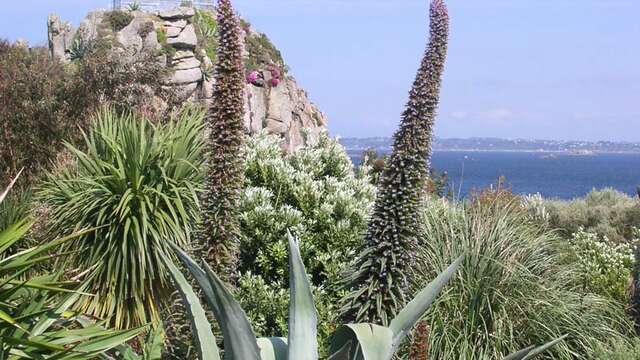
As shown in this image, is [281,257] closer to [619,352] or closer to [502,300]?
[502,300]

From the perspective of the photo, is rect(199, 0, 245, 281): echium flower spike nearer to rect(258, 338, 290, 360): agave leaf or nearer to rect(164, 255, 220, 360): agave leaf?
rect(258, 338, 290, 360): agave leaf

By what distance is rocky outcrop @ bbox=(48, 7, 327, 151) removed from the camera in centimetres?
3544

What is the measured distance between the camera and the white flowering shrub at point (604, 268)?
28.2ft

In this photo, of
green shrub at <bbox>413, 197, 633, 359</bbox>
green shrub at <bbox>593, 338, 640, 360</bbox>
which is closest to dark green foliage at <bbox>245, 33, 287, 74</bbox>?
green shrub at <bbox>413, 197, 633, 359</bbox>

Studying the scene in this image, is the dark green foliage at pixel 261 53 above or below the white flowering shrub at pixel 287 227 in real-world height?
above

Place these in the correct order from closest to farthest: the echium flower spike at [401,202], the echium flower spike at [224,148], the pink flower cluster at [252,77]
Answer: the echium flower spike at [401,202] → the echium flower spike at [224,148] → the pink flower cluster at [252,77]

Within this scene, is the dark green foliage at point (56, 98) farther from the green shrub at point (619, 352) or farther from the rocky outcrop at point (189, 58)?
the rocky outcrop at point (189, 58)

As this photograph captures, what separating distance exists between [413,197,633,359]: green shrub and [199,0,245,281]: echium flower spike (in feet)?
6.99

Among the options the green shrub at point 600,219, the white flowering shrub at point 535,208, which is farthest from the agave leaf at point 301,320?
the green shrub at point 600,219

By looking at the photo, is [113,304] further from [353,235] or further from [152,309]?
[353,235]

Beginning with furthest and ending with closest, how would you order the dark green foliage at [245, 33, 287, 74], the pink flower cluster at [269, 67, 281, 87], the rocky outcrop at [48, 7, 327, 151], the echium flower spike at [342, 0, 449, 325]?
the dark green foliage at [245, 33, 287, 74] → the pink flower cluster at [269, 67, 281, 87] → the rocky outcrop at [48, 7, 327, 151] → the echium flower spike at [342, 0, 449, 325]

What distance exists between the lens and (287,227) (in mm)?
7656

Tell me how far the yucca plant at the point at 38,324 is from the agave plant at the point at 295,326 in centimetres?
61

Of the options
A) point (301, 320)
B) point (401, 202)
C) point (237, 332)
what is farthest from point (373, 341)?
point (401, 202)
